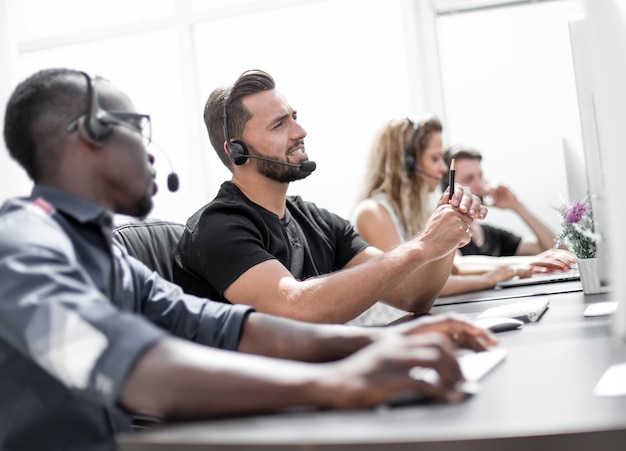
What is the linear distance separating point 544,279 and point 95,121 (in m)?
1.62

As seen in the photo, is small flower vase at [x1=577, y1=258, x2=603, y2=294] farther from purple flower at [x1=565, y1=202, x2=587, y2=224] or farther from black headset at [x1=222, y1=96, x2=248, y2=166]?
black headset at [x1=222, y1=96, x2=248, y2=166]

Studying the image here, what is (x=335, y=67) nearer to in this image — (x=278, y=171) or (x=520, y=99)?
(x=520, y=99)

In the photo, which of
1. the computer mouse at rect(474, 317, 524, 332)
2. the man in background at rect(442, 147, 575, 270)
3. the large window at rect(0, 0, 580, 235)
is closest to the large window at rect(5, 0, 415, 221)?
the large window at rect(0, 0, 580, 235)

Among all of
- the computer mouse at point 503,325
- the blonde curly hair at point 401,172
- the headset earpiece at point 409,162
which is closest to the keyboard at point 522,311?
the computer mouse at point 503,325

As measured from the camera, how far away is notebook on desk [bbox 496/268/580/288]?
2256 mm

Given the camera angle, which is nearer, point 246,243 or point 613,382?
point 613,382

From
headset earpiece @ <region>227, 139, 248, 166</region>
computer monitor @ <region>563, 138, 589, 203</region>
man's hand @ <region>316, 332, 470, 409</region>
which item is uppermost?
headset earpiece @ <region>227, 139, 248, 166</region>

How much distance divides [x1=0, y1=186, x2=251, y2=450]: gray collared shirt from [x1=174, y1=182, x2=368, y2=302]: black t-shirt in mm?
396

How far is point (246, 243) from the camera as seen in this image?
1.68 m

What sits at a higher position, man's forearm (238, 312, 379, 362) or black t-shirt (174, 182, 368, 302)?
black t-shirt (174, 182, 368, 302)

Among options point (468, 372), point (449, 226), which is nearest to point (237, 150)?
point (449, 226)

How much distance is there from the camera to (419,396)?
0.75 meters

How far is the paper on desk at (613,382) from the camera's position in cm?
77

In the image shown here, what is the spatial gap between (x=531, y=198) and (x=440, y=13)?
1.14 meters
